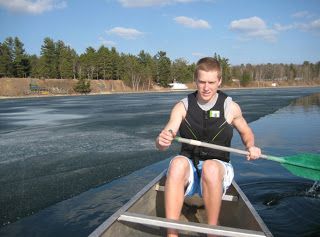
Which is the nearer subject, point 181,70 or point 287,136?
point 287,136

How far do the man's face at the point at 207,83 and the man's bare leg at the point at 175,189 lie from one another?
709mm

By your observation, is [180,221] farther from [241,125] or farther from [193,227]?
[241,125]

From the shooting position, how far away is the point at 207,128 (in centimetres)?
370

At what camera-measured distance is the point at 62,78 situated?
8019 cm

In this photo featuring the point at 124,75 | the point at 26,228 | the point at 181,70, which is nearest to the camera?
the point at 26,228

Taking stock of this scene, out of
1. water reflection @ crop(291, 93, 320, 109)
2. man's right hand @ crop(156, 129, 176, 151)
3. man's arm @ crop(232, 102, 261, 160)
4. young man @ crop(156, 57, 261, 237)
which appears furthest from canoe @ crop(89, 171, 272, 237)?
water reflection @ crop(291, 93, 320, 109)

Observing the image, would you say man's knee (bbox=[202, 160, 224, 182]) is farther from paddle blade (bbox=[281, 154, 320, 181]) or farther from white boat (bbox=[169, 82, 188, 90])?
white boat (bbox=[169, 82, 188, 90])

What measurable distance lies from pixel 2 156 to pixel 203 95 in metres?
6.11

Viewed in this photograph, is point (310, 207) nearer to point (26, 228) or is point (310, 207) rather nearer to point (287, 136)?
point (26, 228)

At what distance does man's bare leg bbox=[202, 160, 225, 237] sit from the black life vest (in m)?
0.44

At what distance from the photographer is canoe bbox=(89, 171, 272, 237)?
283 cm

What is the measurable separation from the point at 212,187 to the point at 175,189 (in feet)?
1.04

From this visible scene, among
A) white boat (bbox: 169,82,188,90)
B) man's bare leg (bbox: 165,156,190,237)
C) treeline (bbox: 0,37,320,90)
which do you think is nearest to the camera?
man's bare leg (bbox: 165,156,190,237)

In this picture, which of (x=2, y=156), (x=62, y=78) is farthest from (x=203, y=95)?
(x=62, y=78)
